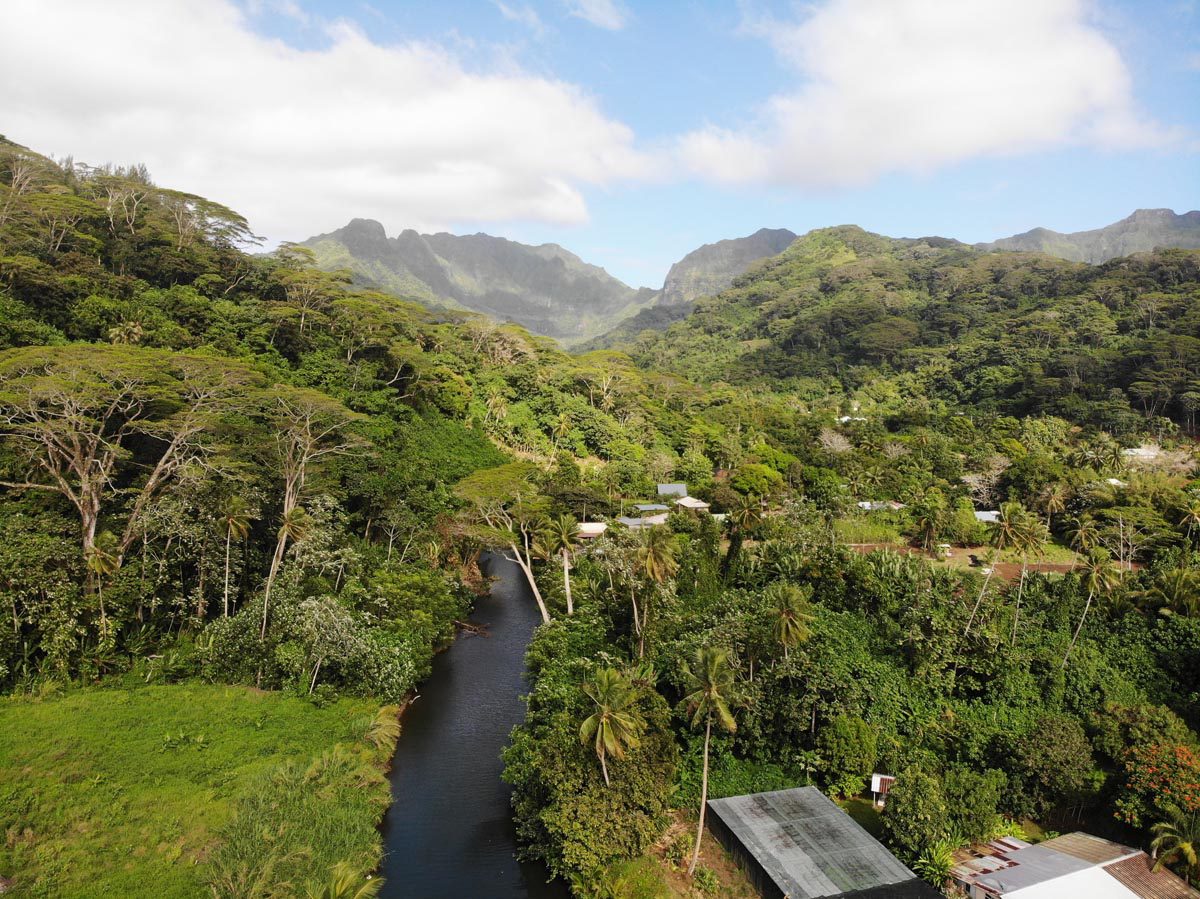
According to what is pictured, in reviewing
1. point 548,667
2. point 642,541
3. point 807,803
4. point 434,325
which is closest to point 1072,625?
point 807,803

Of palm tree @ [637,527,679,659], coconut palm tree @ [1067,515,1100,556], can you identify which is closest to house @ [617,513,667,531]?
palm tree @ [637,527,679,659]

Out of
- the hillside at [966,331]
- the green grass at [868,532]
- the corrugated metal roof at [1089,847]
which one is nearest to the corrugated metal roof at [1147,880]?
the corrugated metal roof at [1089,847]

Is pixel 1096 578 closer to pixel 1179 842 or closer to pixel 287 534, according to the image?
pixel 1179 842

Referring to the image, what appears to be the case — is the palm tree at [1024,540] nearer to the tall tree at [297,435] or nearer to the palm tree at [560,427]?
the tall tree at [297,435]

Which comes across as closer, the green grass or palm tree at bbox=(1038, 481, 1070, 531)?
the green grass

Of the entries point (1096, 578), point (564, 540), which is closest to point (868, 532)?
point (1096, 578)

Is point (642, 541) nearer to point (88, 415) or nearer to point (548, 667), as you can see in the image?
point (548, 667)

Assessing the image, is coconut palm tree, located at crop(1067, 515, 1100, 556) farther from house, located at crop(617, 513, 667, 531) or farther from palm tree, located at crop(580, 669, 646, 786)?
palm tree, located at crop(580, 669, 646, 786)
